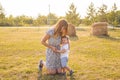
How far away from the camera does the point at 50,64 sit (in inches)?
268

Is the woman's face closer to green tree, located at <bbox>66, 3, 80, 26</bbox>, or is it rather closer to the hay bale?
the hay bale

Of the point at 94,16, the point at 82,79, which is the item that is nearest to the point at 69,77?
the point at 82,79

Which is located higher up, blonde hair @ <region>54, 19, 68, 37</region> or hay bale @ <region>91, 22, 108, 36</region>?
blonde hair @ <region>54, 19, 68, 37</region>

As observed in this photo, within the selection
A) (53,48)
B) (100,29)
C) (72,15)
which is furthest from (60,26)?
(72,15)

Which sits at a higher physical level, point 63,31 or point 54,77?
point 63,31

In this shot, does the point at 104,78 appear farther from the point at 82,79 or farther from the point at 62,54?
the point at 62,54

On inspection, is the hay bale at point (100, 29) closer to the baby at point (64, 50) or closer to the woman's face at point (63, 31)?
the baby at point (64, 50)

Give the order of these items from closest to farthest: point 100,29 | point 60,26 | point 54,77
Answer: point 60,26, point 54,77, point 100,29

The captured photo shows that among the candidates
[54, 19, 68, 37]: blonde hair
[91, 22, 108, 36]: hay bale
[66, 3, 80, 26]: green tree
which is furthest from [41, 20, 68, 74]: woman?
[66, 3, 80, 26]: green tree

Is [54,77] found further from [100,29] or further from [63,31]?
[100,29]

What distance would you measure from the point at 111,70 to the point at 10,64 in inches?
125

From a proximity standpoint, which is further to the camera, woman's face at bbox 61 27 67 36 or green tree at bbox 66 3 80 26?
green tree at bbox 66 3 80 26

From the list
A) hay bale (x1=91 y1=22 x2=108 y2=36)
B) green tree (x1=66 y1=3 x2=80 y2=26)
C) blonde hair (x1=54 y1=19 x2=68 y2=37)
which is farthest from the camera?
green tree (x1=66 y1=3 x2=80 y2=26)

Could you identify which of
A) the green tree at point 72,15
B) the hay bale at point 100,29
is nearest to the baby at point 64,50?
the hay bale at point 100,29
